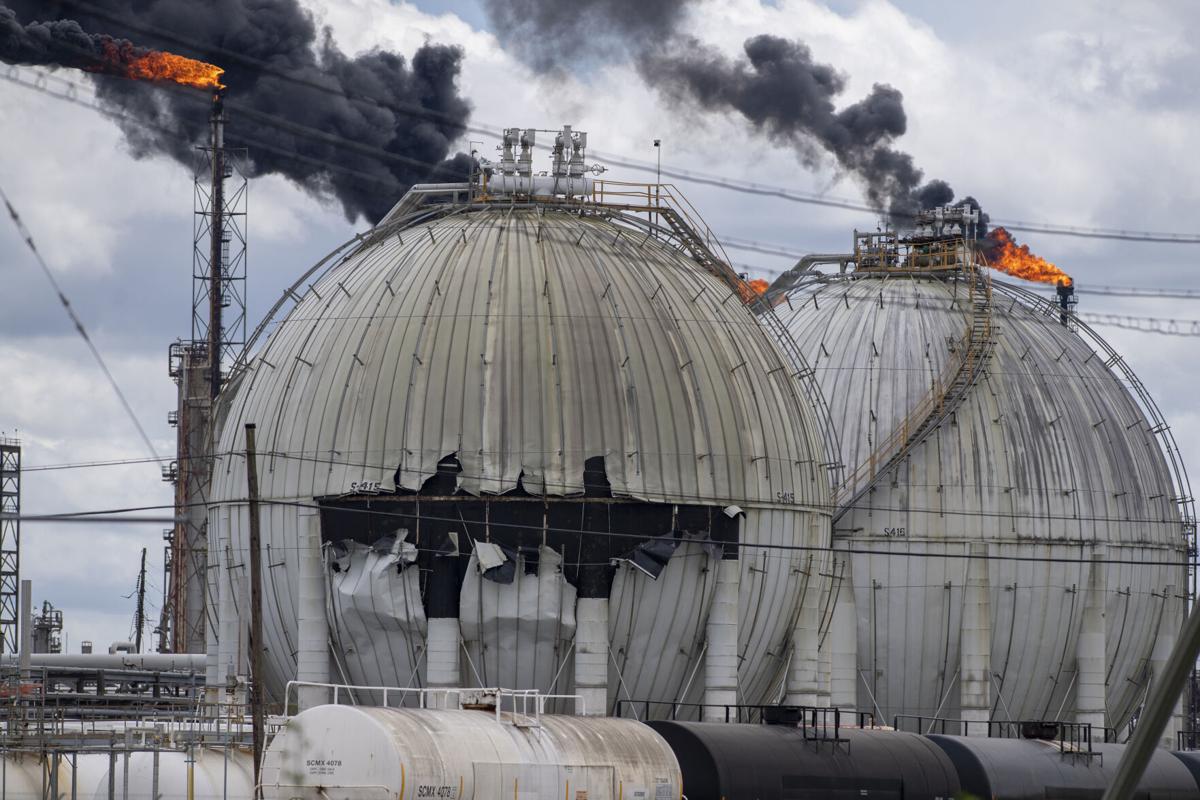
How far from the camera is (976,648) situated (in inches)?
2099

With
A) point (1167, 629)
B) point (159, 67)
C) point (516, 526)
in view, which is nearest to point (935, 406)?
point (1167, 629)

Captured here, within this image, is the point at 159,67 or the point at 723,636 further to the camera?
the point at 159,67

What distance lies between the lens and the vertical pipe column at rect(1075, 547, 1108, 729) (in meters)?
54.2

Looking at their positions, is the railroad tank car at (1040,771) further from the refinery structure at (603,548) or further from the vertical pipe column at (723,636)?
the vertical pipe column at (723,636)

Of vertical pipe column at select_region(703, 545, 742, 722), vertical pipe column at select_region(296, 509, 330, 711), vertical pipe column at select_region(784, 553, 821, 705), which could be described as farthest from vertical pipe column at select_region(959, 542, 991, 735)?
vertical pipe column at select_region(296, 509, 330, 711)

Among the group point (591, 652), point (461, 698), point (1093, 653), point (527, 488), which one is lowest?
point (461, 698)

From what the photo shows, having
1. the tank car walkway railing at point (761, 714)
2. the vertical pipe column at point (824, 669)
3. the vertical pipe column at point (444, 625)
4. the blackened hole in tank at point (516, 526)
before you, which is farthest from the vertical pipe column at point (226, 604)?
the vertical pipe column at point (824, 669)

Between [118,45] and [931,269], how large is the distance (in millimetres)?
27023

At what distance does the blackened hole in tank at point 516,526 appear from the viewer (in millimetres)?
41562

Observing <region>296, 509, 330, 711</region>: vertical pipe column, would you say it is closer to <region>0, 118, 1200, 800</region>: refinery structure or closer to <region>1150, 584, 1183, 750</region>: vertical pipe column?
<region>0, 118, 1200, 800</region>: refinery structure

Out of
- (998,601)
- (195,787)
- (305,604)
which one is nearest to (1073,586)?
(998,601)

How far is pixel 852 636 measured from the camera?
5278cm

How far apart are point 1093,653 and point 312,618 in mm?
22657

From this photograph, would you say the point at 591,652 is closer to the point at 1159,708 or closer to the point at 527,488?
the point at 527,488
